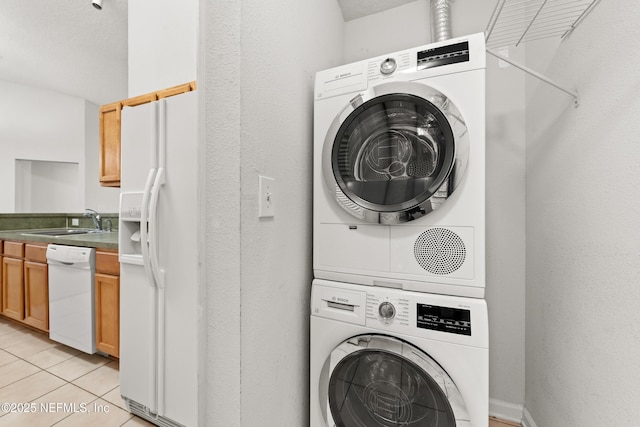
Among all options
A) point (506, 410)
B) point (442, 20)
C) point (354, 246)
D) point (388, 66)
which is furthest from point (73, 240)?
point (506, 410)

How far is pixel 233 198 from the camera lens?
734mm

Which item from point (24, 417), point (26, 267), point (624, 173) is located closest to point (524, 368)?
point (624, 173)

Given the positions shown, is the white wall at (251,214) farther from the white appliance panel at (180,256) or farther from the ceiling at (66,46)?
the ceiling at (66,46)

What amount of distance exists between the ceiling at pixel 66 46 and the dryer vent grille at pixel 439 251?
280cm

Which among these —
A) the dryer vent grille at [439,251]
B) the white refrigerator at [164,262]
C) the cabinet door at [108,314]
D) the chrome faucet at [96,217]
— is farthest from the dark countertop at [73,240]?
the dryer vent grille at [439,251]

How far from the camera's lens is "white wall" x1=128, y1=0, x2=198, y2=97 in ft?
5.77

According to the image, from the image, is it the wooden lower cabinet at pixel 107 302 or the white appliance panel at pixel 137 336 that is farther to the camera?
the wooden lower cabinet at pixel 107 302

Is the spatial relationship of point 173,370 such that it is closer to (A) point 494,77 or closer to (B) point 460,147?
(B) point 460,147

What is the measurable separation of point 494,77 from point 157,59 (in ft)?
7.47

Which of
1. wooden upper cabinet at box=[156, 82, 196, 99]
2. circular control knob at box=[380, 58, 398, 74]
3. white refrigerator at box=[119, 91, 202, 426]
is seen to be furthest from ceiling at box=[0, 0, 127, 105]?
circular control knob at box=[380, 58, 398, 74]

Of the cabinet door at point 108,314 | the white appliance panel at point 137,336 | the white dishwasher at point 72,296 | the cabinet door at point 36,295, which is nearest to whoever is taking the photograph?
the white appliance panel at point 137,336

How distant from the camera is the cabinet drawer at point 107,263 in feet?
6.08

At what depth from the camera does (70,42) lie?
8.23 feet

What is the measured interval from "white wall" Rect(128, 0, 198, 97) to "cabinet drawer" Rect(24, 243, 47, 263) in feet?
5.44
